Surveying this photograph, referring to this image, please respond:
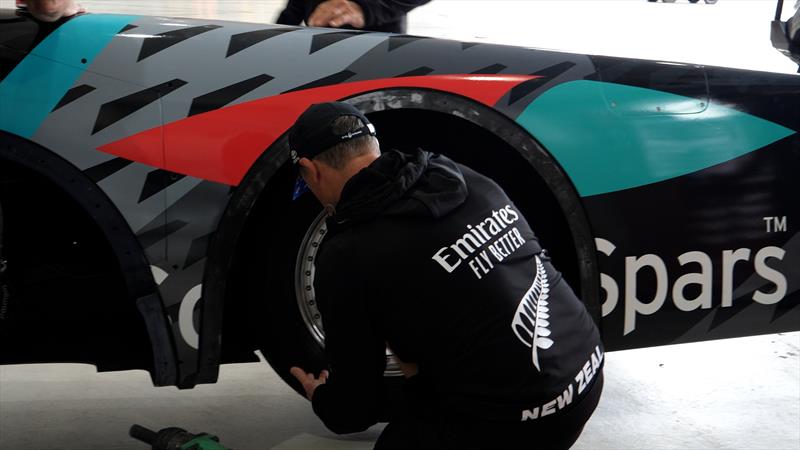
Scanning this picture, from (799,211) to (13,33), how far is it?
2.11 meters

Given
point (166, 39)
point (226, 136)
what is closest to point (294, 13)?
point (166, 39)

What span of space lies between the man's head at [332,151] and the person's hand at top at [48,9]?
1.02 meters

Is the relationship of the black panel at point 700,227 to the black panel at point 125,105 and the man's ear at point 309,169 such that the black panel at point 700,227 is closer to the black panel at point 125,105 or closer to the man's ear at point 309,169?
the man's ear at point 309,169

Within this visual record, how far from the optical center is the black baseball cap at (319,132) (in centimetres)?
179

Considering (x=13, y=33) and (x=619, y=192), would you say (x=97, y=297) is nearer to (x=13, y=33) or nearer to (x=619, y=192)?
(x=13, y=33)

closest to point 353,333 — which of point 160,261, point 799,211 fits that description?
point 160,261

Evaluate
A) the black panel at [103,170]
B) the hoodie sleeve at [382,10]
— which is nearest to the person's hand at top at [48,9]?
the black panel at [103,170]

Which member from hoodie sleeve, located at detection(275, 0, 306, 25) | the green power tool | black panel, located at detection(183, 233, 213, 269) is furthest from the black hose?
hoodie sleeve, located at detection(275, 0, 306, 25)

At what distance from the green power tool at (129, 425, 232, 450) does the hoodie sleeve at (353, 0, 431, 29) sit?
1435mm

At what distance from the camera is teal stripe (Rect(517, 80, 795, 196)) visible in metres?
2.55

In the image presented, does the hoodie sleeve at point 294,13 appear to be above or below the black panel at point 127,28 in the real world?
below

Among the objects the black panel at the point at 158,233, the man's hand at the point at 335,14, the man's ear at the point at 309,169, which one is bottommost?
the black panel at the point at 158,233

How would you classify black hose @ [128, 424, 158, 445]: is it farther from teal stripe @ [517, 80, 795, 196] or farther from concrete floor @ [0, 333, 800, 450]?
teal stripe @ [517, 80, 795, 196]

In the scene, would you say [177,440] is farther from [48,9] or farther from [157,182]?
[48,9]
